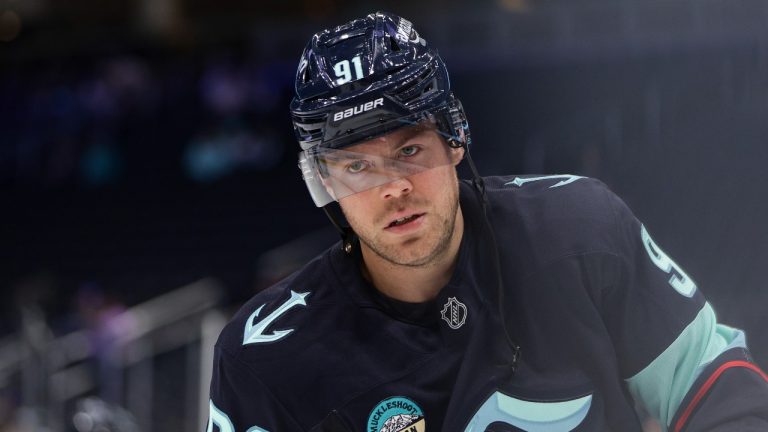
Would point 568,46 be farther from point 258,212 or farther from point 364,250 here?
point 364,250

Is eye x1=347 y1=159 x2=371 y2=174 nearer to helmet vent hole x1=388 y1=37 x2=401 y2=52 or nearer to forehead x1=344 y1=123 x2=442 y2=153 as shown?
forehead x1=344 y1=123 x2=442 y2=153

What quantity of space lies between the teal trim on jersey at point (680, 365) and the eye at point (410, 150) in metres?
0.51

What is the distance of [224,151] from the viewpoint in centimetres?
863

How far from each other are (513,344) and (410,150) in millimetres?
359

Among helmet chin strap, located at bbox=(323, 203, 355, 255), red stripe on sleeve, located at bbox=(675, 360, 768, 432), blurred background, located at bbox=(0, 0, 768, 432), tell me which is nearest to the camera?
red stripe on sleeve, located at bbox=(675, 360, 768, 432)

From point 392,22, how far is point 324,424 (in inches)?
27.4

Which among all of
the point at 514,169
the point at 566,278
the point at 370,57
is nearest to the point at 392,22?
the point at 370,57

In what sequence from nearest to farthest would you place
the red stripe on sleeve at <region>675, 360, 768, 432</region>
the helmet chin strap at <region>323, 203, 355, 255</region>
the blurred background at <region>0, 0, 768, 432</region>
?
the red stripe on sleeve at <region>675, 360, 768, 432</region>
the helmet chin strap at <region>323, 203, 355, 255</region>
the blurred background at <region>0, 0, 768, 432</region>

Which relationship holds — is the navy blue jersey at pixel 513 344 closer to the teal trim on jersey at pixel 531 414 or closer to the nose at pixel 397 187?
the teal trim on jersey at pixel 531 414

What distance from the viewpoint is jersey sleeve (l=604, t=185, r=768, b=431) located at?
1597 mm

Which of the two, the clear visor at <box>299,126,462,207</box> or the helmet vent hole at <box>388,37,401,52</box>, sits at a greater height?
the helmet vent hole at <box>388,37,401,52</box>

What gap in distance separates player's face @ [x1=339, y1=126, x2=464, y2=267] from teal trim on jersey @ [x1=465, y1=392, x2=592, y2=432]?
26 cm

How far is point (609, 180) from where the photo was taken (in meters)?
3.53

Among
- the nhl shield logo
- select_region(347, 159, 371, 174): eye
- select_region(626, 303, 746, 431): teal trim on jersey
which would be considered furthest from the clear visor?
select_region(626, 303, 746, 431): teal trim on jersey
